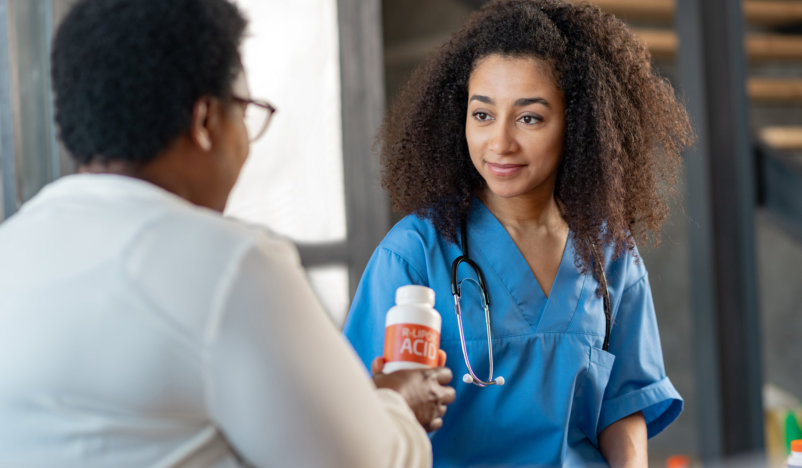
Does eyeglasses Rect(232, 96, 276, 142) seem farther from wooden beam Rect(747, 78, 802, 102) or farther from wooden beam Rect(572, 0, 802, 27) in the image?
wooden beam Rect(747, 78, 802, 102)

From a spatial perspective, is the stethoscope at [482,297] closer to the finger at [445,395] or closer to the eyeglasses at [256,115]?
the finger at [445,395]

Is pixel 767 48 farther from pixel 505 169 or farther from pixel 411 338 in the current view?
pixel 411 338

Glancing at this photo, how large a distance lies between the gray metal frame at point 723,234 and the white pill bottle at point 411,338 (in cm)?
206

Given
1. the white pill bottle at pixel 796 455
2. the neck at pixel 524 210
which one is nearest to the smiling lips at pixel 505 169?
the neck at pixel 524 210

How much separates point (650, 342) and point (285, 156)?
1.36m

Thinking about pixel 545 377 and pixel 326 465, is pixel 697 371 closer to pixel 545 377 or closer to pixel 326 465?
pixel 545 377

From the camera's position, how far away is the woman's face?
1.37m

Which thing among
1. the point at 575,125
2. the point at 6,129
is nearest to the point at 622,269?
the point at 575,125

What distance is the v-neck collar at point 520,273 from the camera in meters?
1.40

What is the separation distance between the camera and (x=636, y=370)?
58.1 inches

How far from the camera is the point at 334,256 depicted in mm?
2611

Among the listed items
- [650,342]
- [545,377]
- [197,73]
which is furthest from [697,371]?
[197,73]

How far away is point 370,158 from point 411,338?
1.67m

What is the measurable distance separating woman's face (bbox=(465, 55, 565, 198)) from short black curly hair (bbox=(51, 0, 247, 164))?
64cm
